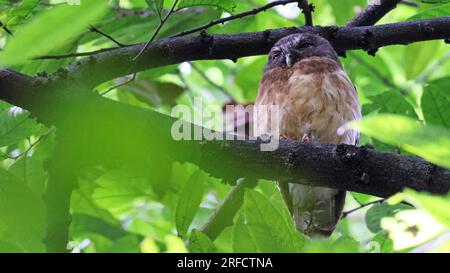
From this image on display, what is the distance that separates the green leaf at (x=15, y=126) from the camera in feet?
8.73

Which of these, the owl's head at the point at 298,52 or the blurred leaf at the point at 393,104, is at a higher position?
the owl's head at the point at 298,52

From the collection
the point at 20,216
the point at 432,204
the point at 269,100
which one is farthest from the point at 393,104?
the point at 432,204

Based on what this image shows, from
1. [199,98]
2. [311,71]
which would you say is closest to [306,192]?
[311,71]

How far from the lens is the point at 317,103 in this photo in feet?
13.0

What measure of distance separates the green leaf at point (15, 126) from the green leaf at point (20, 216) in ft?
1.09

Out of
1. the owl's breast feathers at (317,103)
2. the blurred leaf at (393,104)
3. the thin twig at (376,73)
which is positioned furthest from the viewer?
the thin twig at (376,73)

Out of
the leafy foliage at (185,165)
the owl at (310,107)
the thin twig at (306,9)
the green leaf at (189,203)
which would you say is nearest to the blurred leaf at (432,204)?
the leafy foliage at (185,165)

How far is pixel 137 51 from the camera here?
2.78m

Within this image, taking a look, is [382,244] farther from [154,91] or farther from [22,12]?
[154,91]

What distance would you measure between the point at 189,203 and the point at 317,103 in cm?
162

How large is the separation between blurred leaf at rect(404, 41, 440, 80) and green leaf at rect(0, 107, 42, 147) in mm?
2701

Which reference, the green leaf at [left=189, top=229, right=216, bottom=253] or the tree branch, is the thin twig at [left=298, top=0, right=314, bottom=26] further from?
the green leaf at [left=189, top=229, right=216, bottom=253]

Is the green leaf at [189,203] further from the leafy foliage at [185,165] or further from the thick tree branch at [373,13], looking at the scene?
the thick tree branch at [373,13]
